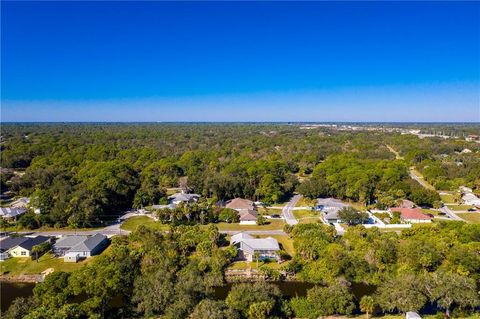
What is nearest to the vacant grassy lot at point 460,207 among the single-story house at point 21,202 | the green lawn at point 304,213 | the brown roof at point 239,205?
the green lawn at point 304,213

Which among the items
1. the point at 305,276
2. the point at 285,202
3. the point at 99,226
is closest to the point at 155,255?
the point at 305,276

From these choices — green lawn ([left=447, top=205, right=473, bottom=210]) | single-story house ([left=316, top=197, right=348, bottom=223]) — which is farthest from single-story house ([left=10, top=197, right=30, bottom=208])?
green lawn ([left=447, top=205, right=473, bottom=210])

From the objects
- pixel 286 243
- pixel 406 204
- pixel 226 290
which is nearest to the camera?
pixel 226 290

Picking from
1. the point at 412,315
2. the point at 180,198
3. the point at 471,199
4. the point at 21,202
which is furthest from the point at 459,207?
the point at 21,202

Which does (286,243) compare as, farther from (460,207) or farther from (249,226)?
(460,207)

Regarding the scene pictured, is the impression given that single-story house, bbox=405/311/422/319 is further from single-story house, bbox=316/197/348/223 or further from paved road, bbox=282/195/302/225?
paved road, bbox=282/195/302/225

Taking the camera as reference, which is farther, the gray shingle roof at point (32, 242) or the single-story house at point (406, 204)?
the single-story house at point (406, 204)

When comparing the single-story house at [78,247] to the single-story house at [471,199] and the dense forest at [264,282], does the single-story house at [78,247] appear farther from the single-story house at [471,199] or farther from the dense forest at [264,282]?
the single-story house at [471,199]
